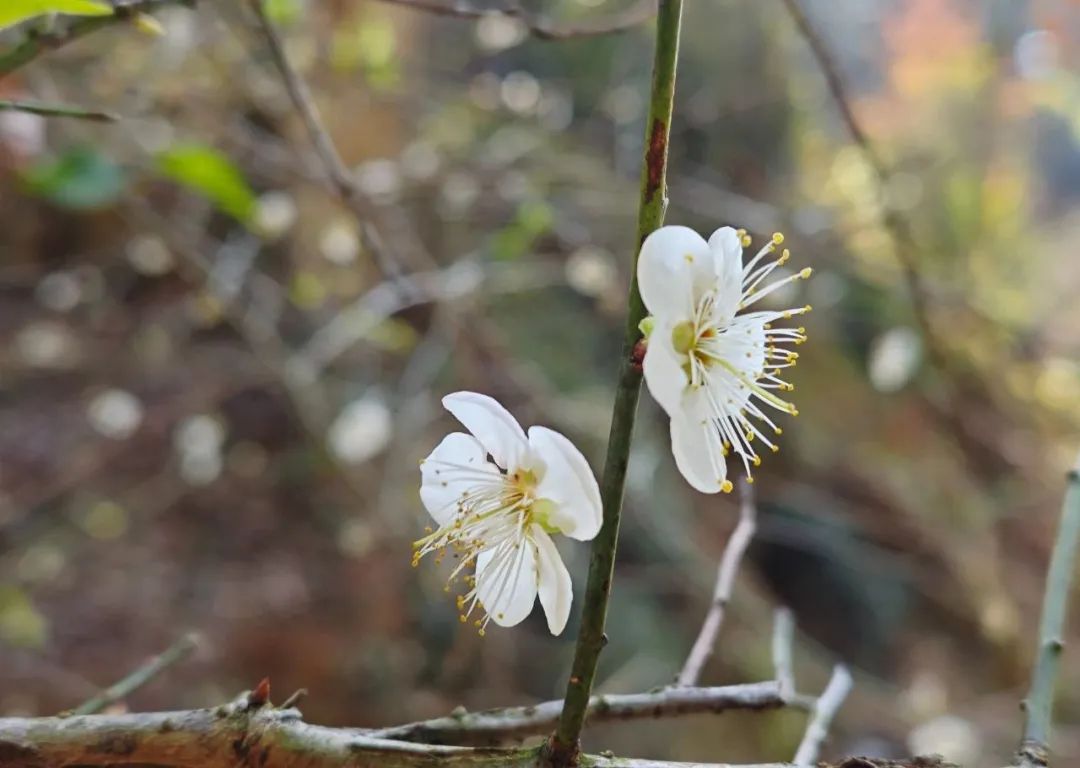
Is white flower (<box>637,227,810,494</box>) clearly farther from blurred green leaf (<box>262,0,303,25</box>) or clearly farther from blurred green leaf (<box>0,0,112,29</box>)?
blurred green leaf (<box>262,0,303,25</box>)

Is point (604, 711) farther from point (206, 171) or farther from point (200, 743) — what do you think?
point (206, 171)

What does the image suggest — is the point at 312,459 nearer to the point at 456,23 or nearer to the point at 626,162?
the point at 626,162

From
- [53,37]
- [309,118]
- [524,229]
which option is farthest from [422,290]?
[53,37]

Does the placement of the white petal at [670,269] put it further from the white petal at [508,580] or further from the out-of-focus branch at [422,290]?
the out-of-focus branch at [422,290]

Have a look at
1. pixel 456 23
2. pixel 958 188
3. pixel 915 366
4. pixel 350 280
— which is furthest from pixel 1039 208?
pixel 350 280

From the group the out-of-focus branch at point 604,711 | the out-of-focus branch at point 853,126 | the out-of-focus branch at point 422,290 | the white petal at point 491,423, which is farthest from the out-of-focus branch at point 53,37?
the out-of-focus branch at point 422,290
